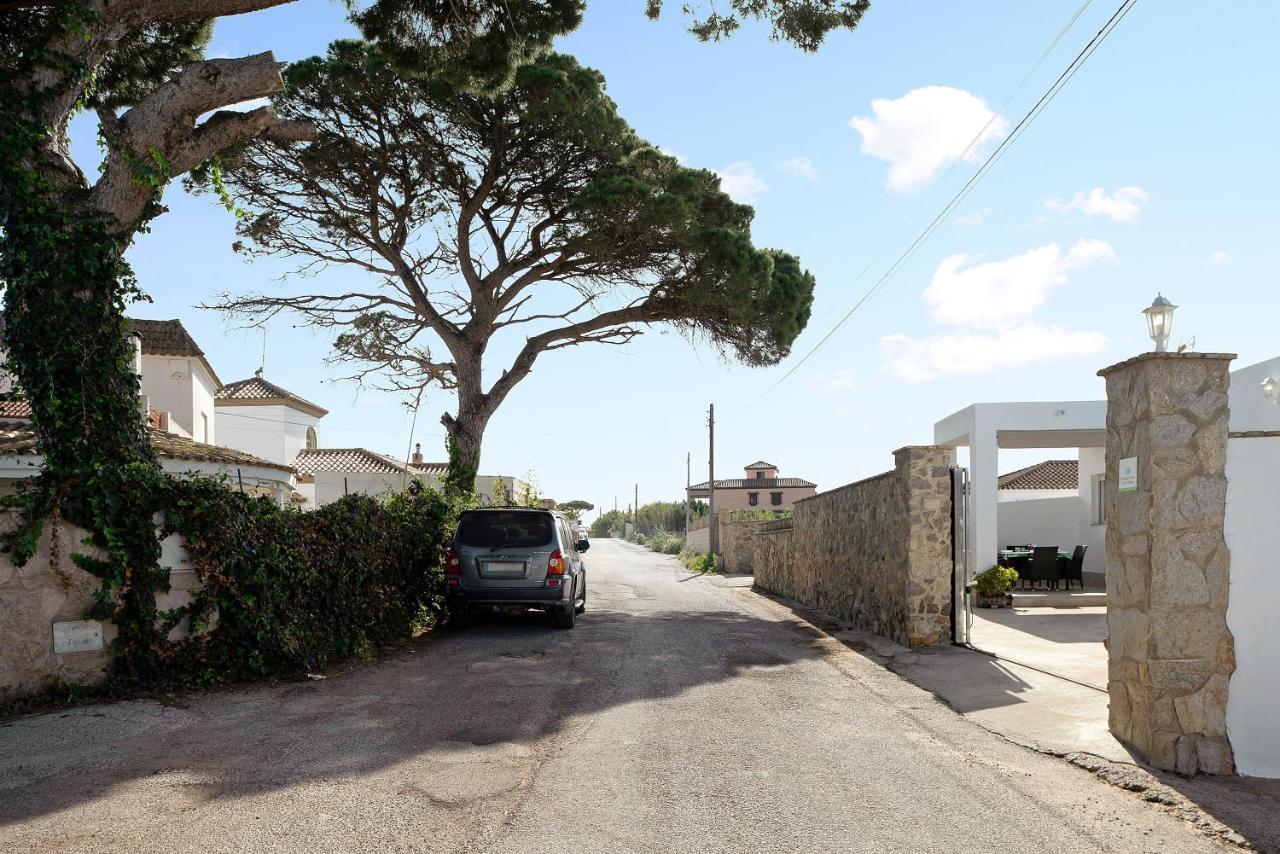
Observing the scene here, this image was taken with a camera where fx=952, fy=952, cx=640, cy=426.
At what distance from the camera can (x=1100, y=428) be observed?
18000mm

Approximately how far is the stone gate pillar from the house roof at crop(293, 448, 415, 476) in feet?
131

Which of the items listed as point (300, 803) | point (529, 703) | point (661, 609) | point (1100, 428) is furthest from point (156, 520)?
point (1100, 428)

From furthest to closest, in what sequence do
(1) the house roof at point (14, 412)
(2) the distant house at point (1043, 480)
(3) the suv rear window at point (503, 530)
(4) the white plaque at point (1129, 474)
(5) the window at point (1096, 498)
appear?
(2) the distant house at point (1043, 480) → (5) the window at point (1096, 498) → (1) the house roof at point (14, 412) → (3) the suv rear window at point (503, 530) → (4) the white plaque at point (1129, 474)

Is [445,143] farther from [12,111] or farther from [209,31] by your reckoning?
[12,111]

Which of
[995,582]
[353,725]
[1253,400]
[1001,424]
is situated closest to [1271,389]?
[1253,400]

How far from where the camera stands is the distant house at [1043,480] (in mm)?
35938

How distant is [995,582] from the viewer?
1596 cm

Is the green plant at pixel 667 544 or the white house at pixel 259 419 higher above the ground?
the white house at pixel 259 419

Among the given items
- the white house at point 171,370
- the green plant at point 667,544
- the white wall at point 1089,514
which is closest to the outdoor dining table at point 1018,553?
the white wall at point 1089,514

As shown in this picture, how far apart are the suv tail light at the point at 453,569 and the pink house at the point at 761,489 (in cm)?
7337

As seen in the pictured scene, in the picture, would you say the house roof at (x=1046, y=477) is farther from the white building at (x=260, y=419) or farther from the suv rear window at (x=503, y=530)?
the white building at (x=260, y=419)

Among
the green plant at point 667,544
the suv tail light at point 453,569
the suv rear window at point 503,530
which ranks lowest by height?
the green plant at point 667,544

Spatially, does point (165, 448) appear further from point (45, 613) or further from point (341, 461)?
point (341, 461)

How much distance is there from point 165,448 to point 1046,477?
104 ft
